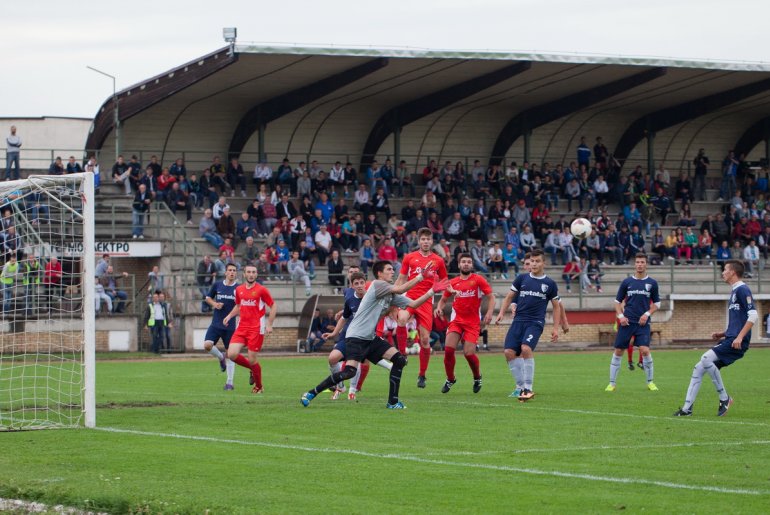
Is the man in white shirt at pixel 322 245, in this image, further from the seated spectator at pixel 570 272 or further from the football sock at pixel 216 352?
the football sock at pixel 216 352

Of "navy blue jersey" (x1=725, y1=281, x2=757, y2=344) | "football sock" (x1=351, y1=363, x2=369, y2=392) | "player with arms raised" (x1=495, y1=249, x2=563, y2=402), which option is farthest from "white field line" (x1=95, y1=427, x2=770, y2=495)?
"player with arms raised" (x1=495, y1=249, x2=563, y2=402)

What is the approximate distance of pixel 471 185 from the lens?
46.3m

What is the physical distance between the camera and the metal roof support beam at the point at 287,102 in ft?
128

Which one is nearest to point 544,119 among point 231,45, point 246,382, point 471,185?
point 471,185

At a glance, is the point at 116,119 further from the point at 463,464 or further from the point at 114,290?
the point at 463,464

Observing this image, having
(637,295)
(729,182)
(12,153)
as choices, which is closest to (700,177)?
(729,182)

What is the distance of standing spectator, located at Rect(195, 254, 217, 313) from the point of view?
3522 centimetres

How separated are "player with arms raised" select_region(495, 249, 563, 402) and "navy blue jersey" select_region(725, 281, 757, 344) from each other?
308cm

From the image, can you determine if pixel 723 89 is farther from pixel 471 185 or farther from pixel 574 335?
pixel 574 335

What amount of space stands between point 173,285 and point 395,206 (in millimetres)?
11164

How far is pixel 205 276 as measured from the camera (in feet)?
117

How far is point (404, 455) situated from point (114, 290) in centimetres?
2594

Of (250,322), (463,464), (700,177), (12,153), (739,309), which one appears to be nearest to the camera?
(463,464)

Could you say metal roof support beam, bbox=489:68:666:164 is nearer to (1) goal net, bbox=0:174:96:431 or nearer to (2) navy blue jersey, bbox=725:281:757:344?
(1) goal net, bbox=0:174:96:431
